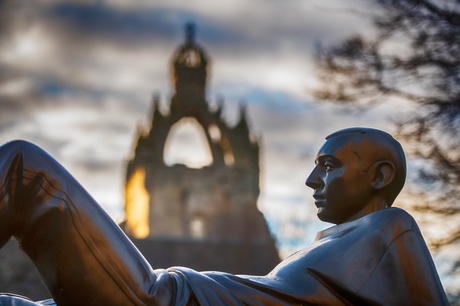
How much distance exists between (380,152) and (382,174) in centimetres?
8

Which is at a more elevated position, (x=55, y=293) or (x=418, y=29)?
A: (x=418, y=29)

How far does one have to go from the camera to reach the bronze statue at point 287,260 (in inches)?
127

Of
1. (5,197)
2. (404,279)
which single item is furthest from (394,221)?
(5,197)

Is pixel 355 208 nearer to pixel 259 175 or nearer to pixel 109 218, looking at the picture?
pixel 109 218

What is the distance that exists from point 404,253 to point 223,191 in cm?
5157

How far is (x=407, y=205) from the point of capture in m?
12.1

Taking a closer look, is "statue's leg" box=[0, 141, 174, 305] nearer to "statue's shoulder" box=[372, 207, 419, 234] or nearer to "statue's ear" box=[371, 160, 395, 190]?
"statue's shoulder" box=[372, 207, 419, 234]

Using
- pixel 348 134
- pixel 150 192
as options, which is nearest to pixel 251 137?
pixel 150 192

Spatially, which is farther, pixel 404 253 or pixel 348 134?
pixel 348 134

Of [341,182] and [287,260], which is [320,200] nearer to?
[341,182]

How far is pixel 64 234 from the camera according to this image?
10.7 ft

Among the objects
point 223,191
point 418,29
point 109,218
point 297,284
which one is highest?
point 418,29

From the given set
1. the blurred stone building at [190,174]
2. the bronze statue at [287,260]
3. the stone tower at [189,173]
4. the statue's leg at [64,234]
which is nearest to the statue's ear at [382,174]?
the bronze statue at [287,260]

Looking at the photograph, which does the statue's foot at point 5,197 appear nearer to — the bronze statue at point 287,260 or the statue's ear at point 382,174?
the bronze statue at point 287,260
